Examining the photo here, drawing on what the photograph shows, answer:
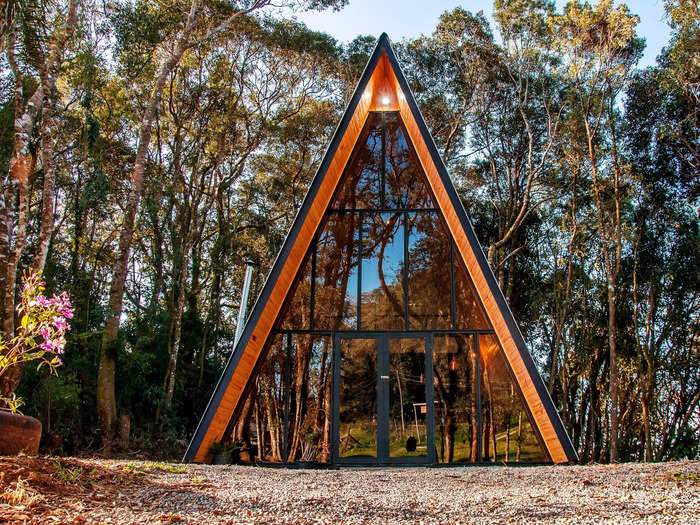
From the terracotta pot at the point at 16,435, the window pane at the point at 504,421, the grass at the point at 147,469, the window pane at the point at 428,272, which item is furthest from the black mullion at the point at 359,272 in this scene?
the terracotta pot at the point at 16,435

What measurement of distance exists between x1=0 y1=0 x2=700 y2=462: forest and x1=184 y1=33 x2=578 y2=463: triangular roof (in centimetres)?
414

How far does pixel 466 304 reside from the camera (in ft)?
25.9

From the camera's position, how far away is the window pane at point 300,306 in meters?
7.92

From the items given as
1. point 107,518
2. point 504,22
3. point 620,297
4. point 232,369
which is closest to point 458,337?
point 232,369

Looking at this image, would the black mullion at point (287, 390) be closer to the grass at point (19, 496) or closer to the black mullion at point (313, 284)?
the black mullion at point (313, 284)

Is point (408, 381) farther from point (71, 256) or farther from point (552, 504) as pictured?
point (71, 256)

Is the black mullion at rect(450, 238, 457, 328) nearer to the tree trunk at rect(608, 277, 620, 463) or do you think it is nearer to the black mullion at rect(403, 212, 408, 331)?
the black mullion at rect(403, 212, 408, 331)

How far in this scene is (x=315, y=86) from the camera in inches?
626

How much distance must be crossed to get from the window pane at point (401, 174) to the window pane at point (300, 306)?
1.76 metres

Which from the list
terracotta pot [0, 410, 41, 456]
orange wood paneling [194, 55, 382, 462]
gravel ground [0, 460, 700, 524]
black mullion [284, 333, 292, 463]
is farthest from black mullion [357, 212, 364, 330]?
terracotta pot [0, 410, 41, 456]

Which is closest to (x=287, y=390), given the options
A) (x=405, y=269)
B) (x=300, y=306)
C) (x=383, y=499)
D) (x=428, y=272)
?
(x=300, y=306)

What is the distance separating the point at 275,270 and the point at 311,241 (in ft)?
3.72

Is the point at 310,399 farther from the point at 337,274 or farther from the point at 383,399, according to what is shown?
the point at 337,274

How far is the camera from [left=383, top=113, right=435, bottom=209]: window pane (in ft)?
27.9
